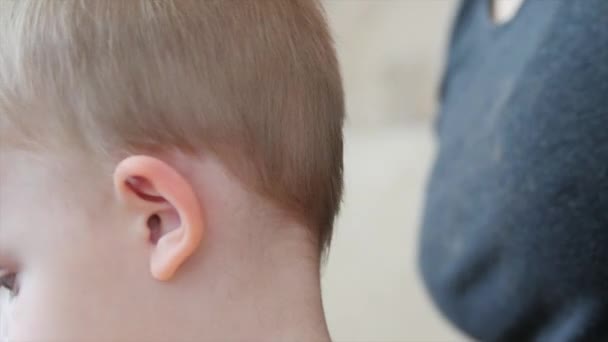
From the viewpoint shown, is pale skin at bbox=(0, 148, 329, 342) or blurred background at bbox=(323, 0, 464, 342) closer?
pale skin at bbox=(0, 148, 329, 342)

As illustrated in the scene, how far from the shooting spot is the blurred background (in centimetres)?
108

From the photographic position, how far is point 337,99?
1.73 ft

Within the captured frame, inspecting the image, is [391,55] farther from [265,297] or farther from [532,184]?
[265,297]

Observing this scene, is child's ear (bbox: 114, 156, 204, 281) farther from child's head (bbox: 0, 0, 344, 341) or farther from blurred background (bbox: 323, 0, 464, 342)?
→ blurred background (bbox: 323, 0, 464, 342)

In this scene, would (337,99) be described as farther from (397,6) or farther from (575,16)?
(397,6)

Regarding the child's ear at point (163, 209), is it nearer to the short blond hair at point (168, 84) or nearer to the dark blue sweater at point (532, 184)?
the short blond hair at point (168, 84)

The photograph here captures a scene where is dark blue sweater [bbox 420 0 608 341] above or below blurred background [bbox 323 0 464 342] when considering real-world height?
above

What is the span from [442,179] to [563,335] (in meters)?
0.18

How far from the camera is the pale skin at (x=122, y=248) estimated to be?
45cm

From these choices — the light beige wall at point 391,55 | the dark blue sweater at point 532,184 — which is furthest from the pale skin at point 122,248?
the light beige wall at point 391,55

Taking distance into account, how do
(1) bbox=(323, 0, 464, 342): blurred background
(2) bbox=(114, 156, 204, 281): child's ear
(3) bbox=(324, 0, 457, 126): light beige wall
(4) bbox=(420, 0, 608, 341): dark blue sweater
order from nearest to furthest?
(2) bbox=(114, 156, 204, 281): child's ear → (4) bbox=(420, 0, 608, 341): dark blue sweater → (1) bbox=(323, 0, 464, 342): blurred background → (3) bbox=(324, 0, 457, 126): light beige wall

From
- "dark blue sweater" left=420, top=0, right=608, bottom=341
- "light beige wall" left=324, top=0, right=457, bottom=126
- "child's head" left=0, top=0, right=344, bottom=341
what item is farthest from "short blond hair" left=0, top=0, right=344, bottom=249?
"light beige wall" left=324, top=0, right=457, bottom=126

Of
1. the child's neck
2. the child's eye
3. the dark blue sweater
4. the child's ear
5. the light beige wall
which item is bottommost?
the light beige wall

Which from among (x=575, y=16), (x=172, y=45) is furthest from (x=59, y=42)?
(x=575, y=16)
